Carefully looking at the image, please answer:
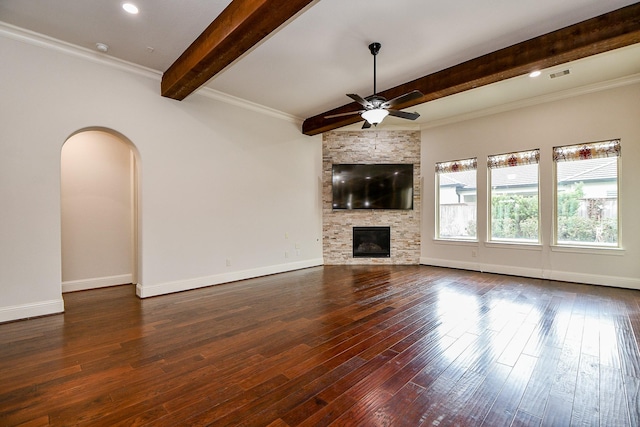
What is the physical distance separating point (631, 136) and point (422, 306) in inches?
176

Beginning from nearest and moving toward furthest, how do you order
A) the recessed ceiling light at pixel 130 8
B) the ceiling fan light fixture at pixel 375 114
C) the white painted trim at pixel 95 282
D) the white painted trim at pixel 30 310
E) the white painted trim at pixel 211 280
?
1. the recessed ceiling light at pixel 130 8
2. the white painted trim at pixel 30 310
3. the ceiling fan light fixture at pixel 375 114
4. the white painted trim at pixel 211 280
5. the white painted trim at pixel 95 282

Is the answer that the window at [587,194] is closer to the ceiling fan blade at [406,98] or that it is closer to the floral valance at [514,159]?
the floral valance at [514,159]

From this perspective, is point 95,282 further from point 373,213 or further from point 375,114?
point 373,213

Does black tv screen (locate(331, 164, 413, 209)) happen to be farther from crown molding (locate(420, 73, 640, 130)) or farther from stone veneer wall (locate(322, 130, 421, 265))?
crown molding (locate(420, 73, 640, 130))

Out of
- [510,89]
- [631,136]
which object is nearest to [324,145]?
[510,89]

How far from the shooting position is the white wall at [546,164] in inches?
182

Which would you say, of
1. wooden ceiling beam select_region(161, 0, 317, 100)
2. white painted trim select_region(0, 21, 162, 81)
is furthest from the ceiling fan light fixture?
white painted trim select_region(0, 21, 162, 81)

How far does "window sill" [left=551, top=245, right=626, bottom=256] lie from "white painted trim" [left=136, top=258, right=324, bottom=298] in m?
4.80

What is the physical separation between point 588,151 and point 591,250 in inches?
67.2

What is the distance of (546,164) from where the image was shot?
17.5 ft

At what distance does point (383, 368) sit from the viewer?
2303 mm

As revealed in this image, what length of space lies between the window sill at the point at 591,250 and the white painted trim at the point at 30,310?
7.72 m

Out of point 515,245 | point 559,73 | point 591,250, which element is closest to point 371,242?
→ point 515,245

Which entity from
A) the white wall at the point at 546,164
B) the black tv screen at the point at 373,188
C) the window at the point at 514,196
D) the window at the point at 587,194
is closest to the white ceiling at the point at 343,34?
the white wall at the point at 546,164
